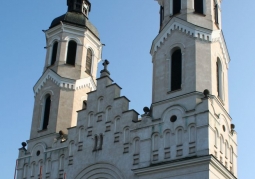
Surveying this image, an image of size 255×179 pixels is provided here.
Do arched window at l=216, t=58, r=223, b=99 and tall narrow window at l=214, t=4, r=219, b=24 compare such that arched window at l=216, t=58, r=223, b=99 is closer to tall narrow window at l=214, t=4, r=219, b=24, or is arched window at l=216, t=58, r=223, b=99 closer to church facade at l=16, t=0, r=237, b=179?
church facade at l=16, t=0, r=237, b=179

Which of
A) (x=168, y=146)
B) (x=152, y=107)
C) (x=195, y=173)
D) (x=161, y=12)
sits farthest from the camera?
(x=161, y=12)

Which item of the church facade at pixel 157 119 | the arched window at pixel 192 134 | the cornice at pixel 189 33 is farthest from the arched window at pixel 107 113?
the arched window at pixel 192 134

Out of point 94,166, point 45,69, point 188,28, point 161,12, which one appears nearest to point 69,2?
point 45,69

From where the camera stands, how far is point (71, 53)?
34.1 meters

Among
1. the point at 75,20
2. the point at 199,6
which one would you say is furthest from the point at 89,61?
the point at 199,6

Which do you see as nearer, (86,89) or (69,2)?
(86,89)

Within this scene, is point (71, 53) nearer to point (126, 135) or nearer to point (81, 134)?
point (81, 134)

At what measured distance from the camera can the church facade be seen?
24.4 meters

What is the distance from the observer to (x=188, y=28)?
27766mm

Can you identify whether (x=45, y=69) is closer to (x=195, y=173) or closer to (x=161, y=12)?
(x=161, y=12)

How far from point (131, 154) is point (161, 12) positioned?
10372 mm

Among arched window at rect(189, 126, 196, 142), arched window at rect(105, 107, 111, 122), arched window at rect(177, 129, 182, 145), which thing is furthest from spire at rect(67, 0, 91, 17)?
arched window at rect(189, 126, 196, 142)

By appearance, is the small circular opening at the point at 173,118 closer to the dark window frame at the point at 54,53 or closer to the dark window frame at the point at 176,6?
the dark window frame at the point at 176,6

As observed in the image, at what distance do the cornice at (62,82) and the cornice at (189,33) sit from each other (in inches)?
244
